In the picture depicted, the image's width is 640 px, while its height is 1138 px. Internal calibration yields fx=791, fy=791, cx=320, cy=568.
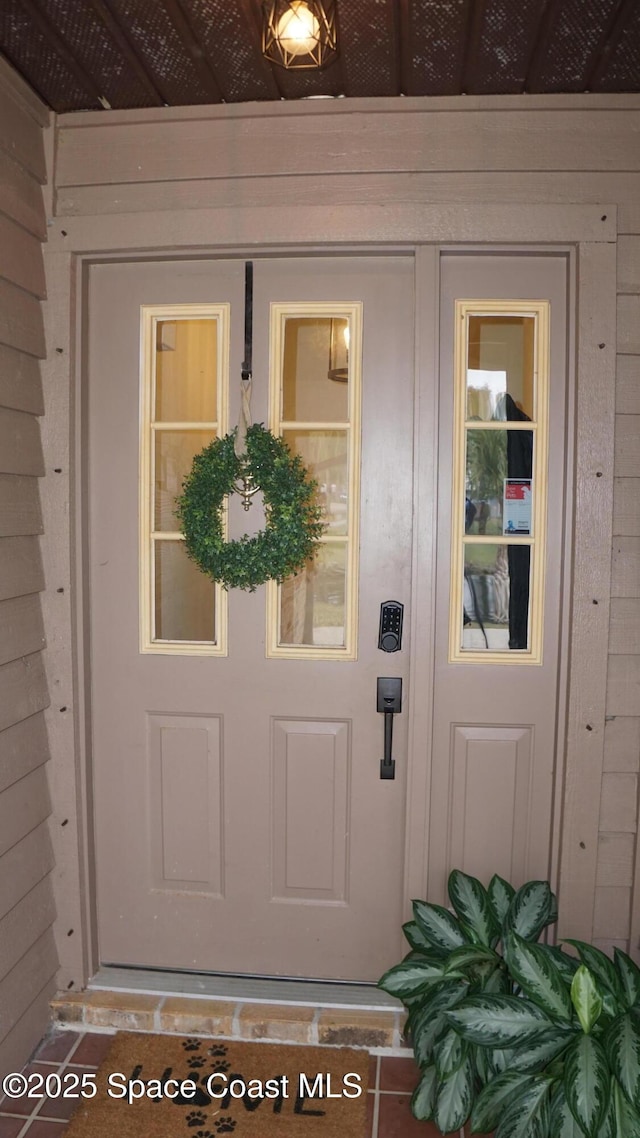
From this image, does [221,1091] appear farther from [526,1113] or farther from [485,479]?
[485,479]

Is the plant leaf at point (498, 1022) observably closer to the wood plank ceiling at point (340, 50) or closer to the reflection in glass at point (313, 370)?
the reflection in glass at point (313, 370)

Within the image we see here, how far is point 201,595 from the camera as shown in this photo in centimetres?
240

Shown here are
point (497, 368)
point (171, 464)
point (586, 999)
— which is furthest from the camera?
point (171, 464)

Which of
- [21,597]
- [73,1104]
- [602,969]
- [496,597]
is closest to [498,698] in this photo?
[496,597]

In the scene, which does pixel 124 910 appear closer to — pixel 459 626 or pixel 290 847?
pixel 290 847

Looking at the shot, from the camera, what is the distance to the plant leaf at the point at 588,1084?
156 cm

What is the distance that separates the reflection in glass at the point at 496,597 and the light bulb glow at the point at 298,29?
1319 mm

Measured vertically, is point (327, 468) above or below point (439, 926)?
above

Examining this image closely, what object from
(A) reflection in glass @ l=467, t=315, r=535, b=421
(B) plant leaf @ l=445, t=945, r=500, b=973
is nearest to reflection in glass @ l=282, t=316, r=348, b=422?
(A) reflection in glass @ l=467, t=315, r=535, b=421

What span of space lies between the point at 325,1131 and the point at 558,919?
83 cm

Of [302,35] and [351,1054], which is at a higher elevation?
[302,35]

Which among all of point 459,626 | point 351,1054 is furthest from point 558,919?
point 459,626

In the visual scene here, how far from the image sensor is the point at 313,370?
2338mm

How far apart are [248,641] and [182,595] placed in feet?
0.82
